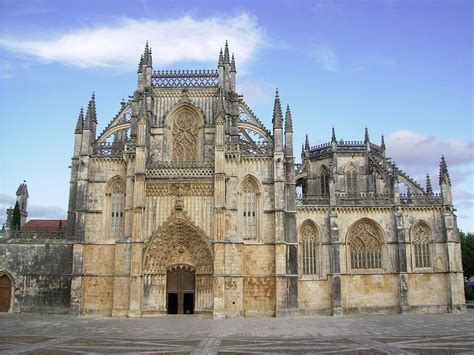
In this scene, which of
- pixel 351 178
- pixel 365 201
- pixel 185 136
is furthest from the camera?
pixel 351 178

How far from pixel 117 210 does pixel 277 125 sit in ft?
47.1

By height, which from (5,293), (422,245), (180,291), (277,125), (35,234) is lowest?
(5,293)

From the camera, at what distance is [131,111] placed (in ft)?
133

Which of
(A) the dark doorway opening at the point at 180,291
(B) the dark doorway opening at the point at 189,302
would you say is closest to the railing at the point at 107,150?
(A) the dark doorway opening at the point at 180,291

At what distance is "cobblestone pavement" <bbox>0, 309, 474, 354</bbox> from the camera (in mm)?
18422

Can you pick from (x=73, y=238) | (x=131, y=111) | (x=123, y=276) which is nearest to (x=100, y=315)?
(x=123, y=276)

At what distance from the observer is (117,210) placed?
124ft

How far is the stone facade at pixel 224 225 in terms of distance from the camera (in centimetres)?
3581

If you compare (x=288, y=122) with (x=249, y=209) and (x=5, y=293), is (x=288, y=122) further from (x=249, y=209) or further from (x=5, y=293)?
(x=5, y=293)

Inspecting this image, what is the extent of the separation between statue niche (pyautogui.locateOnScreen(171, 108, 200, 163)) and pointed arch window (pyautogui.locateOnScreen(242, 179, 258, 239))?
5.11 m

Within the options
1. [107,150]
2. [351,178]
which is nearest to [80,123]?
[107,150]

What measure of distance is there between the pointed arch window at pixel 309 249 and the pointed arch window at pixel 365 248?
2.96m

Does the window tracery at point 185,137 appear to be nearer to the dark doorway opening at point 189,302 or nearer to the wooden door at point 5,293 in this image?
the dark doorway opening at point 189,302

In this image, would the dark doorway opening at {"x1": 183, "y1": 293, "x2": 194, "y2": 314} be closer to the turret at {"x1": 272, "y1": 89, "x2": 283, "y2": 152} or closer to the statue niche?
the statue niche
